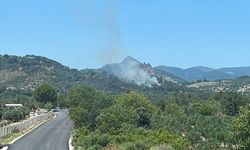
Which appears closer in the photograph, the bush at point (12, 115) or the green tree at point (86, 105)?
the green tree at point (86, 105)

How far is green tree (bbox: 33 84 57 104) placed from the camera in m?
133

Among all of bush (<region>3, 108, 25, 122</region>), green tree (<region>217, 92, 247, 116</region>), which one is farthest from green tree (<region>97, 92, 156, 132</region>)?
bush (<region>3, 108, 25, 122</region>)

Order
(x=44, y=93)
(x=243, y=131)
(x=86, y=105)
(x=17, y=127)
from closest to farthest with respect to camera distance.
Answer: (x=243, y=131) → (x=86, y=105) → (x=17, y=127) → (x=44, y=93)

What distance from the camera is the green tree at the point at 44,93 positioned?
133125 mm

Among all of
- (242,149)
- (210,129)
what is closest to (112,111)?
(210,129)

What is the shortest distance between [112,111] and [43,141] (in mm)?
8121

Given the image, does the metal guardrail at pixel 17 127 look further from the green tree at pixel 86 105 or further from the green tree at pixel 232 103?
the green tree at pixel 232 103

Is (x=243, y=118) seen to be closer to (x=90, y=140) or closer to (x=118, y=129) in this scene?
(x=90, y=140)

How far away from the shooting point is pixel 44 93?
5290 inches

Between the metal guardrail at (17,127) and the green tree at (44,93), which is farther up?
the green tree at (44,93)

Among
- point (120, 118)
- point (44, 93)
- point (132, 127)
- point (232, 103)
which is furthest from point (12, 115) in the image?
point (132, 127)

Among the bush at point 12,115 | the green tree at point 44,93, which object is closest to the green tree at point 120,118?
the bush at point 12,115

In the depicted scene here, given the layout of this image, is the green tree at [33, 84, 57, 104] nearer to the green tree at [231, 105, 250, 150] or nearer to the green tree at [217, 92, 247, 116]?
the green tree at [217, 92, 247, 116]

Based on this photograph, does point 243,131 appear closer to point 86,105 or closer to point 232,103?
point 86,105
